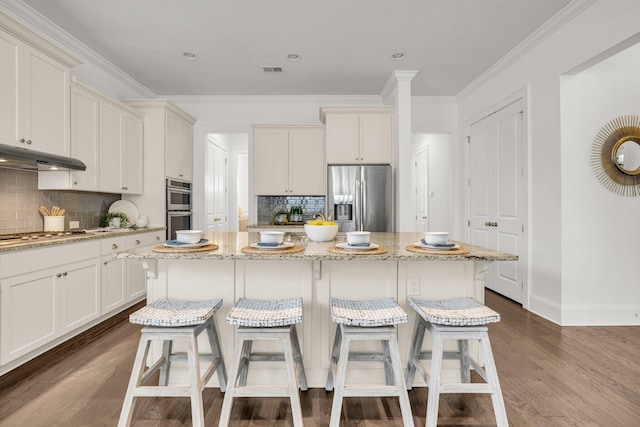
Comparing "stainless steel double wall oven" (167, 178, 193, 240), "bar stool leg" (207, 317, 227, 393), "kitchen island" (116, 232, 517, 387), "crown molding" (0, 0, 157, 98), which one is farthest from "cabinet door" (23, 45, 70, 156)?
"bar stool leg" (207, 317, 227, 393)

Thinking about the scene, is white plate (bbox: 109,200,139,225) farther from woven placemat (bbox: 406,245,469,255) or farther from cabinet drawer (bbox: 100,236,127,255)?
woven placemat (bbox: 406,245,469,255)

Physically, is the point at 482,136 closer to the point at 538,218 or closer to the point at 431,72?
the point at 431,72

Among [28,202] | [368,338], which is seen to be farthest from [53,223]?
[368,338]

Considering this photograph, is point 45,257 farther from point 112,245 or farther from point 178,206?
point 178,206

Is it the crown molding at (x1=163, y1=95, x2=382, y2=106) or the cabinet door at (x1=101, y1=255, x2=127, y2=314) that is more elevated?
the crown molding at (x1=163, y1=95, x2=382, y2=106)

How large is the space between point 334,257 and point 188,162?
3.94 metres

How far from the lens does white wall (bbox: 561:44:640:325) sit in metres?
3.06

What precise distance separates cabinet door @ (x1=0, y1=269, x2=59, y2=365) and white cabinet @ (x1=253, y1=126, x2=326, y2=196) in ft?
9.05

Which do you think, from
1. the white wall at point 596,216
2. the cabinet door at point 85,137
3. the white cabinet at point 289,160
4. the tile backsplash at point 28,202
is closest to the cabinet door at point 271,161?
the white cabinet at point 289,160

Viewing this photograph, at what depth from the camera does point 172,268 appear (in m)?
1.96

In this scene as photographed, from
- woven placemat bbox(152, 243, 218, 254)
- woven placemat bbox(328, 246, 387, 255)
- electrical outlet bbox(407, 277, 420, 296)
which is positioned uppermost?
woven placemat bbox(152, 243, 218, 254)

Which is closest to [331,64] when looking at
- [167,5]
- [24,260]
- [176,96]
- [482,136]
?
[167,5]

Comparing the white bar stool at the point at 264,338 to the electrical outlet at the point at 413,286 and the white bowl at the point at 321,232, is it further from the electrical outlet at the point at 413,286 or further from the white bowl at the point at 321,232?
the electrical outlet at the point at 413,286

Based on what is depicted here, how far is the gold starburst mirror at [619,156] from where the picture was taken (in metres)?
3.00
